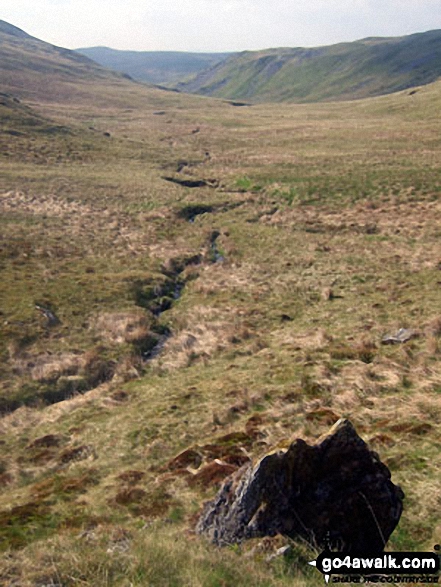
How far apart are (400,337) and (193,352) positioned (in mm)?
10554

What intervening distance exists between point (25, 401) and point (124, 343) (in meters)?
6.45

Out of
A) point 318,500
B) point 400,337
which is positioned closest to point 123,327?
point 400,337

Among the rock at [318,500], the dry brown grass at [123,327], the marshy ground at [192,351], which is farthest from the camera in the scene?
the dry brown grass at [123,327]

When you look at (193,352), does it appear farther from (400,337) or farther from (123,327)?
(400,337)

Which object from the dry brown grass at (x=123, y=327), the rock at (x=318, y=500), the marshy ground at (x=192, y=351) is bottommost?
the dry brown grass at (x=123, y=327)

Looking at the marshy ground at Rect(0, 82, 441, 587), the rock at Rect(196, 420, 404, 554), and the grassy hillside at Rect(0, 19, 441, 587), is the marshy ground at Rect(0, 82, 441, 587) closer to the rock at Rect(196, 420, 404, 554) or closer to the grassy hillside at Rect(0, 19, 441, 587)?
the grassy hillside at Rect(0, 19, 441, 587)

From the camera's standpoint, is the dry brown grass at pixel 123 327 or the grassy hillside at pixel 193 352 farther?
the dry brown grass at pixel 123 327

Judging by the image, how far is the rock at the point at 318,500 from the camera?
354 inches

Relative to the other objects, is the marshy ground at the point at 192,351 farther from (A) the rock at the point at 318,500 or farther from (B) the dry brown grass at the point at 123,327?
(A) the rock at the point at 318,500

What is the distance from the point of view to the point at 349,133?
96688mm

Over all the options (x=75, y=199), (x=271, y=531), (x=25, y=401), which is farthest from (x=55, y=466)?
(x=75, y=199)

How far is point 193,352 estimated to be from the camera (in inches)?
975

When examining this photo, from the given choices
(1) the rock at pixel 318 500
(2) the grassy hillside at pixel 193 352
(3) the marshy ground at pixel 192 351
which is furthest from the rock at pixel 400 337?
(1) the rock at pixel 318 500

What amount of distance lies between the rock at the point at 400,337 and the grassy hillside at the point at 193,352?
281 millimetres
